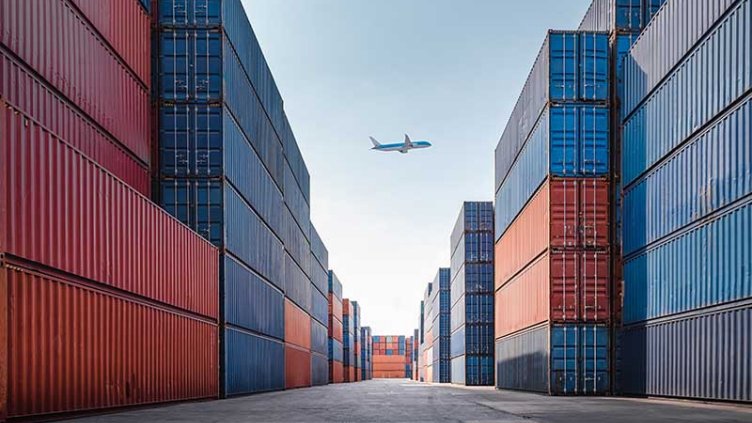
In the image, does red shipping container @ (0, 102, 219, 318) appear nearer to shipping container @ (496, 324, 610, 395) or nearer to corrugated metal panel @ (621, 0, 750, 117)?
shipping container @ (496, 324, 610, 395)

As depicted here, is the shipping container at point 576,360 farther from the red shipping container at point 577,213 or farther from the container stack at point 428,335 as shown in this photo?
the container stack at point 428,335

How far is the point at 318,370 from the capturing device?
6278 centimetres

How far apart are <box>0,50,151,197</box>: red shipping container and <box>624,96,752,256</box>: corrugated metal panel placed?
54.3 ft

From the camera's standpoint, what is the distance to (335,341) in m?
84.8

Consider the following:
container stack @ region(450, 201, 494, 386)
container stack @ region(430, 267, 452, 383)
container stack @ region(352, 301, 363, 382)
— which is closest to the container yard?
container stack @ region(450, 201, 494, 386)

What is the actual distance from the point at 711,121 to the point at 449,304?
57.1 metres

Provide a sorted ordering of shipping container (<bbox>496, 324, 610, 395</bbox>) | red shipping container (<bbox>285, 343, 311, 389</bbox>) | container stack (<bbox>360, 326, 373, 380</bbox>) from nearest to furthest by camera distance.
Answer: shipping container (<bbox>496, 324, 610, 395</bbox>) → red shipping container (<bbox>285, 343, 311, 389</bbox>) → container stack (<bbox>360, 326, 373, 380</bbox>)

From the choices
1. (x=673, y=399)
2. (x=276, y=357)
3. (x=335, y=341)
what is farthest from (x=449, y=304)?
(x=673, y=399)

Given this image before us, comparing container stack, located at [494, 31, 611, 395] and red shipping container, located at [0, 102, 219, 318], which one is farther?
container stack, located at [494, 31, 611, 395]

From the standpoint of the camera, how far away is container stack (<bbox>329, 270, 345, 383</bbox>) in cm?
8069

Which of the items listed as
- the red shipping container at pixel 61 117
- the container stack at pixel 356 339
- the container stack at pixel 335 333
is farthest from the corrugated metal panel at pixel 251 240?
the container stack at pixel 356 339

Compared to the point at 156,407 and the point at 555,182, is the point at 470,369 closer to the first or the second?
the point at 555,182

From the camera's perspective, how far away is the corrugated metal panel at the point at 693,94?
18547mm

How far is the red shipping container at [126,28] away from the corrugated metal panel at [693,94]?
1746 cm
